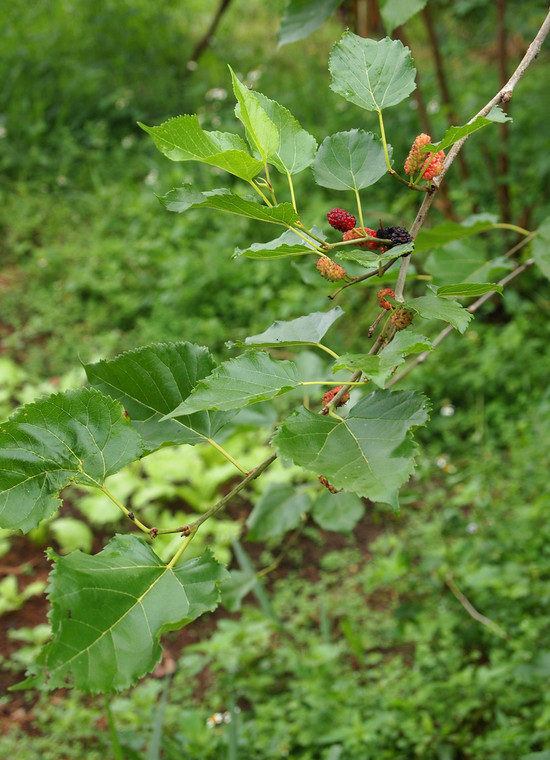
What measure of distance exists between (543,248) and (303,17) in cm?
46

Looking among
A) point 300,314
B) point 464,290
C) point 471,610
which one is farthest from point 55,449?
point 300,314

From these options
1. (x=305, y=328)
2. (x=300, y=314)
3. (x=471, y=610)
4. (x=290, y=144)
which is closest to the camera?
(x=290, y=144)

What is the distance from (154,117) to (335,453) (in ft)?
15.6

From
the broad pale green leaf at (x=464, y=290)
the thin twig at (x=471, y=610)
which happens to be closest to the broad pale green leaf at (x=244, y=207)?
the broad pale green leaf at (x=464, y=290)

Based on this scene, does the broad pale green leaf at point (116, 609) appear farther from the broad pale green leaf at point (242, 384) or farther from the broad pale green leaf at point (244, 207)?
the broad pale green leaf at point (244, 207)

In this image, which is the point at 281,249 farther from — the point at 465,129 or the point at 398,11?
the point at 398,11

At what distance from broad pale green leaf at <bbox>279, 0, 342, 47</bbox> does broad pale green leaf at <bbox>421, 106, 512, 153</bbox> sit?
509 mm

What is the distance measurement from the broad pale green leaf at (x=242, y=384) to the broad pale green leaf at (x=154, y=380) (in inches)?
2.9

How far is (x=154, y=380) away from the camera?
0.57 meters

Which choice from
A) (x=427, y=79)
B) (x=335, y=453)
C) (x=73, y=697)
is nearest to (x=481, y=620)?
(x=73, y=697)

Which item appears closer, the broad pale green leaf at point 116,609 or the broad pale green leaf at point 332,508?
the broad pale green leaf at point 116,609

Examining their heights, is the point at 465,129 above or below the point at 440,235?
above

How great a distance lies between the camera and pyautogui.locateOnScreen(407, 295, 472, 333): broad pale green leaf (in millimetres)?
448

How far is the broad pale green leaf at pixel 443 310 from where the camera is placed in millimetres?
448
